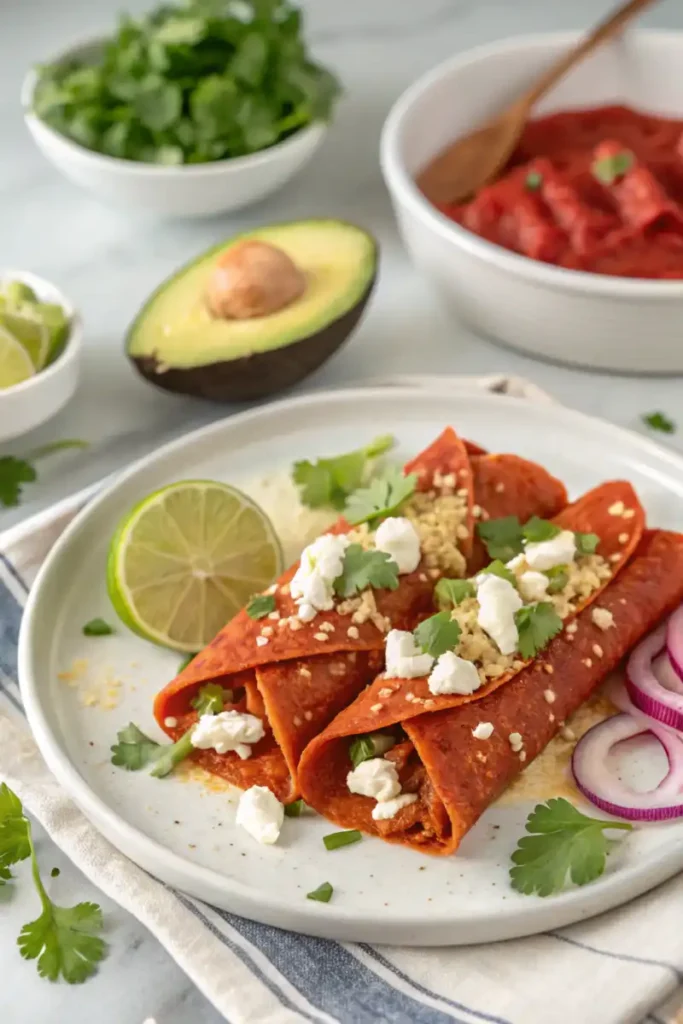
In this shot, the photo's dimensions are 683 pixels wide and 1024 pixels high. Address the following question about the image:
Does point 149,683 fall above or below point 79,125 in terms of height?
below

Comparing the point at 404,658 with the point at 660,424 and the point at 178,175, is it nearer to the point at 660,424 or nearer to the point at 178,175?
the point at 660,424

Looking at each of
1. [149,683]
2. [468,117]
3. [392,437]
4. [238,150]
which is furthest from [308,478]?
[468,117]

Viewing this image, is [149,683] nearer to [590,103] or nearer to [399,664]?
[399,664]

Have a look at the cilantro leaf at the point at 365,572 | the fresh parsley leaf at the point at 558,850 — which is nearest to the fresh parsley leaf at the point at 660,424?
the cilantro leaf at the point at 365,572

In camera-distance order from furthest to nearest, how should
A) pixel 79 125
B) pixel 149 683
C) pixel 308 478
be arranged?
1. pixel 79 125
2. pixel 308 478
3. pixel 149 683

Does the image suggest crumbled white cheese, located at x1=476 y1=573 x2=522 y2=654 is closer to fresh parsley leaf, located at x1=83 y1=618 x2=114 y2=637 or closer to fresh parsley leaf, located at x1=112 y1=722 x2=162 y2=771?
fresh parsley leaf, located at x1=112 y1=722 x2=162 y2=771

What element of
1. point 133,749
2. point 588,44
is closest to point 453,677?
point 133,749
